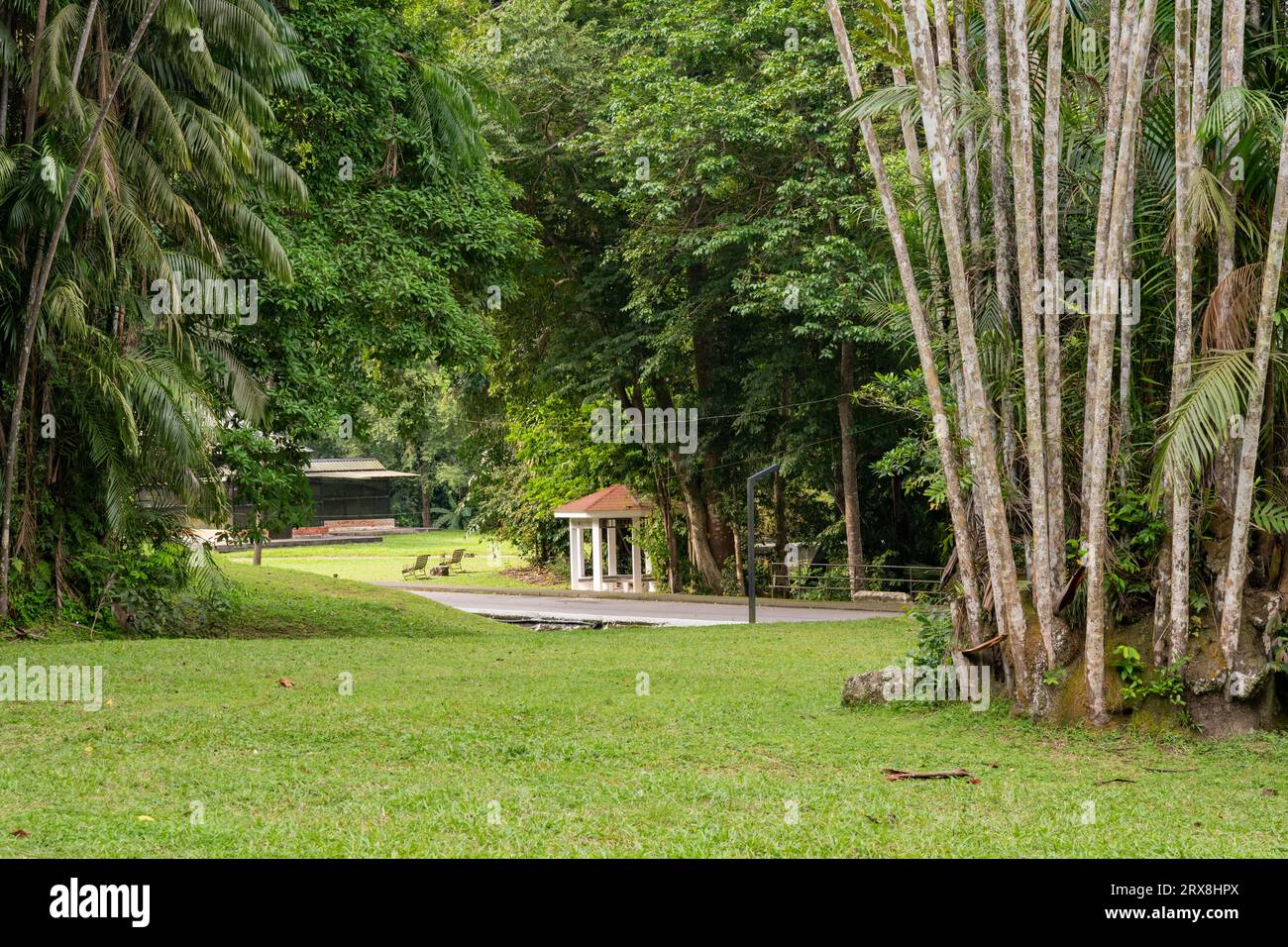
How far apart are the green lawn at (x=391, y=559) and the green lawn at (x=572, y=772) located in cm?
2813

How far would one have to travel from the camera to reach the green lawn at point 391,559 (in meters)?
46.2

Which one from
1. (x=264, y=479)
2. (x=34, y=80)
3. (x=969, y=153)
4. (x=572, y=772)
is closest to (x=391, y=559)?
(x=264, y=479)

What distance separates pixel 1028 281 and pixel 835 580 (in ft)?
77.7

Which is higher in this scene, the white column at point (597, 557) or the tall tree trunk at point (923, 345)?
the tall tree trunk at point (923, 345)

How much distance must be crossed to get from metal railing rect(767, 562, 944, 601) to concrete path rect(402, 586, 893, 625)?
1.61 meters

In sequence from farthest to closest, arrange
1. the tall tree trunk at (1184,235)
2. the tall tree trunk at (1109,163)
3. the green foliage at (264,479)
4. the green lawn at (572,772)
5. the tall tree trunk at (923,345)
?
the green foliage at (264,479) < the tall tree trunk at (923,345) < the tall tree trunk at (1109,163) < the tall tree trunk at (1184,235) < the green lawn at (572,772)

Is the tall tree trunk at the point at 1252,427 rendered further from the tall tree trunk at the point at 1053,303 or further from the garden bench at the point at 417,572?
the garden bench at the point at 417,572

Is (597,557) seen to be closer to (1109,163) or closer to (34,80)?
(34,80)

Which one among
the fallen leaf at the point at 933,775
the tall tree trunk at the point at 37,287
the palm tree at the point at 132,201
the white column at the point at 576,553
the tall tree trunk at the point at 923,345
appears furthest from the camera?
the white column at the point at 576,553

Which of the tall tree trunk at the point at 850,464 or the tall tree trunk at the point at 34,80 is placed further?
the tall tree trunk at the point at 850,464

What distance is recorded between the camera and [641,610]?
31094 millimetres

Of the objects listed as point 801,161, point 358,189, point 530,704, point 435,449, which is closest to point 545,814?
point 530,704

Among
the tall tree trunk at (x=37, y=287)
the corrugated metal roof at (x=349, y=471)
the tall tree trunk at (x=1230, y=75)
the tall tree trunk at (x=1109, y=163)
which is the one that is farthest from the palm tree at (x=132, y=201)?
the corrugated metal roof at (x=349, y=471)
